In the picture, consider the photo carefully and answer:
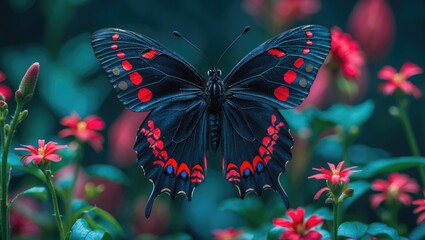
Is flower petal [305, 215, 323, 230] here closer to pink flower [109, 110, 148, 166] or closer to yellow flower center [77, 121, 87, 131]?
yellow flower center [77, 121, 87, 131]

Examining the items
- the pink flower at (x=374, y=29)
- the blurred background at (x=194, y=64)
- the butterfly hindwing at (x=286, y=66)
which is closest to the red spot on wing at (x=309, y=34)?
the butterfly hindwing at (x=286, y=66)

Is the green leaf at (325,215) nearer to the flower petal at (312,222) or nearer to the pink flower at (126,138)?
the flower petal at (312,222)

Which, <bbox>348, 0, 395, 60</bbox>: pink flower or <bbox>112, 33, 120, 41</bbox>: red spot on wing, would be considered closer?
<bbox>112, 33, 120, 41</bbox>: red spot on wing

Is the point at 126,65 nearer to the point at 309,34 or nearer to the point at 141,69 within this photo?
the point at 141,69

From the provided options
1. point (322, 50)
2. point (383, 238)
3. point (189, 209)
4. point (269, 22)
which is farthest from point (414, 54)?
point (383, 238)

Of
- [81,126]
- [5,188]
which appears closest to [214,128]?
[81,126]

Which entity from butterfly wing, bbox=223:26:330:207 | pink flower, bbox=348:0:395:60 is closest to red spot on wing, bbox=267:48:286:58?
butterfly wing, bbox=223:26:330:207
